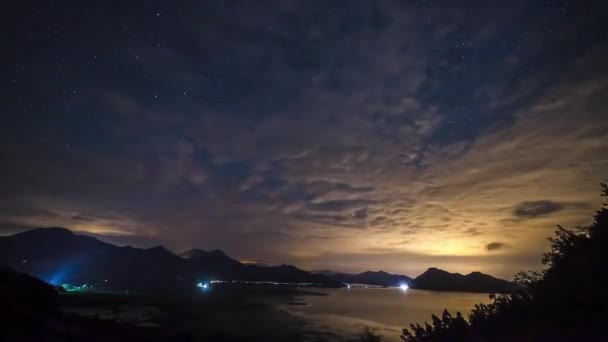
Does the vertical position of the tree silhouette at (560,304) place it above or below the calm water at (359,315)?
above

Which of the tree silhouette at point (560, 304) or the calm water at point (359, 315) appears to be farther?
the calm water at point (359, 315)

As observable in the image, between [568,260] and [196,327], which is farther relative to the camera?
[196,327]

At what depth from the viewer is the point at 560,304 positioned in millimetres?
9898

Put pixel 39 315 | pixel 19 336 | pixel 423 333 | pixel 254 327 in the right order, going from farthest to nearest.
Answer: pixel 254 327 < pixel 39 315 < pixel 19 336 < pixel 423 333

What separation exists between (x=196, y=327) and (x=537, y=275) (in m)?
42.7

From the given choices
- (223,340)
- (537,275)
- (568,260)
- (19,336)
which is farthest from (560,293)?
(223,340)

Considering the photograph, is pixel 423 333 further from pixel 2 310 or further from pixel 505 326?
pixel 2 310

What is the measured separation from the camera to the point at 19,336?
1582cm

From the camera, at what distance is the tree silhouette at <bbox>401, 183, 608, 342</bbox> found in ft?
28.8

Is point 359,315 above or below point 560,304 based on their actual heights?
below

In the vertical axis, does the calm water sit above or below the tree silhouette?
below

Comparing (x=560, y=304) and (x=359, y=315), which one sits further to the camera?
(x=359, y=315)

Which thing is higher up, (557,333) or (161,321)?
(557,333)

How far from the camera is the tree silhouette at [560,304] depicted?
879 centimetres
